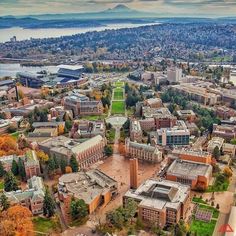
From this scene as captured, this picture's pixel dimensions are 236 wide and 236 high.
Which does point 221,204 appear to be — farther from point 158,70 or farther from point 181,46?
point 181,46

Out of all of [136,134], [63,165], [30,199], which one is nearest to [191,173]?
[136,134]

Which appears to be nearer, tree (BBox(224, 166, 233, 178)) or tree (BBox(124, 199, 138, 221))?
tree (BBox(124, 199, 138, 221))

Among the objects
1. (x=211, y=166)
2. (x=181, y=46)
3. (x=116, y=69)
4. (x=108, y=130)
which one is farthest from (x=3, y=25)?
(x=211, y=166)

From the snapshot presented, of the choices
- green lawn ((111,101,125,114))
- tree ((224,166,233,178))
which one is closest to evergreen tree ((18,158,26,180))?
tree ((224,166,233,178))

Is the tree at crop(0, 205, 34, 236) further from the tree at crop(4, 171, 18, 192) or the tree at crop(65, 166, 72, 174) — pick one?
the tree at crop(65, 166, 72, 174)

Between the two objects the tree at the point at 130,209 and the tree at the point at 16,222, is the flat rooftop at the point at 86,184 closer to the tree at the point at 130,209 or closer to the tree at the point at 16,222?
the tree at the point at 130,209

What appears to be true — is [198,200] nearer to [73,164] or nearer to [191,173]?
[191,173]

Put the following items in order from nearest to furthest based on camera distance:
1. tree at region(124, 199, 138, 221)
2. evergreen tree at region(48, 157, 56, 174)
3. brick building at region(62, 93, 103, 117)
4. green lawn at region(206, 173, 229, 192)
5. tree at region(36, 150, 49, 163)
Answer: tree at region(124, 199, 138, 221) → green lawn at region(206, 173, 229, 192) → evergreen tree at region(48, 157, 56, 174) → tree at region(36, 150, 49, 163) → brick building at region(62, 93, 103, 117)
